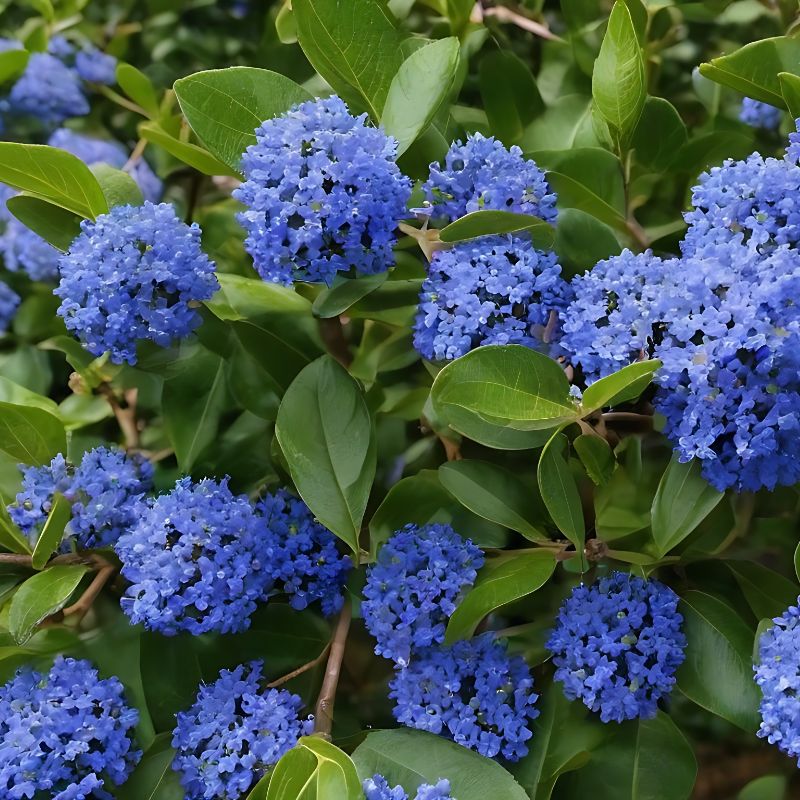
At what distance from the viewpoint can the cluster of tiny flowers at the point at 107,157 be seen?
1.75 m

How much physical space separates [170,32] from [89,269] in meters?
1.01

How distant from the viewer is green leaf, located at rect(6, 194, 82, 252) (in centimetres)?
125

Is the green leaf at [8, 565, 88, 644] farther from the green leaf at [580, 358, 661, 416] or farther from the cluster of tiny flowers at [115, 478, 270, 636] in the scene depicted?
the green leaf at [580, 358, 661, 416]

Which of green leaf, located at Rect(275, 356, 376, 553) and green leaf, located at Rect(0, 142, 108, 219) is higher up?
green leaf, located at Rect(0, 142, 108, 219)

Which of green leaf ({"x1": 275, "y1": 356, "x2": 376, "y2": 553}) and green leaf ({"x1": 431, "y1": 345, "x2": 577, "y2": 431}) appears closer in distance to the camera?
green leaf ({"x1": 431, "y1": 345, "x2": 577, "y2": 431})

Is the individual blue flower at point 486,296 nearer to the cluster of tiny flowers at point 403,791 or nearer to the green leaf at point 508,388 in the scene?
the green leaf at point 508,388

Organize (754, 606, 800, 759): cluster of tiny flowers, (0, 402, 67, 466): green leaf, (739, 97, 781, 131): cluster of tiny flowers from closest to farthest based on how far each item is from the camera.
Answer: (754, 606, 800, 759): cluster of tiny flowers < (0, 402, 67, 466): green leaf < (739, 97, 781, 131): cluster of tiny flowers

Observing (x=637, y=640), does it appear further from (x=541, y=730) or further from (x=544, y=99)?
(x=544, y=99)

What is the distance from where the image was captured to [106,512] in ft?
4.13

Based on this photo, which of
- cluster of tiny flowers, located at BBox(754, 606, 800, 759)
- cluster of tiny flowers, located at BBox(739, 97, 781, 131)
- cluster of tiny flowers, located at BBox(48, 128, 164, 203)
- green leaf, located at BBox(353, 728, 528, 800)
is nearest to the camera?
cluster of tiny flowers, located at BBox(754, 606, 800, 759)

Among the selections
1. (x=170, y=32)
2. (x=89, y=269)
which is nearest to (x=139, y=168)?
(x=170, y=32)

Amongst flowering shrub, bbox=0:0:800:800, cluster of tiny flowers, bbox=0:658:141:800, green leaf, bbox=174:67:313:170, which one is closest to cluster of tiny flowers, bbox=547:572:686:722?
flowering shrub, bbox=0:0:800:800

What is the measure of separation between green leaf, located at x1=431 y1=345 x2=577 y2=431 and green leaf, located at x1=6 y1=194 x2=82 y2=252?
0.57m

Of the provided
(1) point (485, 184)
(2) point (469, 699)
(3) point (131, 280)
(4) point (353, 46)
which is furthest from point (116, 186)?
(2) point (469, 699)
